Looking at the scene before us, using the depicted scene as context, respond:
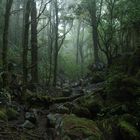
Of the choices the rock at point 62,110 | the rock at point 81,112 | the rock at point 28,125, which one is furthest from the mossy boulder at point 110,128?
the rock at point 28,125

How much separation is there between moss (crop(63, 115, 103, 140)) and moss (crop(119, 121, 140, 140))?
23.0 inches

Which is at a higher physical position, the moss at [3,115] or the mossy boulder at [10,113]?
the moss at [3,115]

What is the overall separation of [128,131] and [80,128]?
1.17m

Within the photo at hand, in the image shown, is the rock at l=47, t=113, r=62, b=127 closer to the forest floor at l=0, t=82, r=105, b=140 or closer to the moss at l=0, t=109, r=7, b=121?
the forest floor at l=0, t=82, r=105, b=140

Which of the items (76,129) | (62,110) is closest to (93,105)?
(62,110)

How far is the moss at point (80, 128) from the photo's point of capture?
657 centimetres

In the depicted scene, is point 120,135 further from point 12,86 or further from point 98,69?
point 98,69

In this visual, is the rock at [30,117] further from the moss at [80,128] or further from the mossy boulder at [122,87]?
the mossy boulder at [122,87]

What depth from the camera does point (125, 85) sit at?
9.39 metres

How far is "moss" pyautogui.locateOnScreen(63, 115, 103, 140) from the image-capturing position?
21.6 ft

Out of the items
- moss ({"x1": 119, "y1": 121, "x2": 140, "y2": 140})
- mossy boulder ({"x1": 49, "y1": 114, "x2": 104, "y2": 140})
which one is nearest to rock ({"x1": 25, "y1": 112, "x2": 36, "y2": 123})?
mossy boulder ({"x1": 49, "y1": 114, "x2": 104, "y2": 140})

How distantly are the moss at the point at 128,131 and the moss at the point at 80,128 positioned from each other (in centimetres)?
58

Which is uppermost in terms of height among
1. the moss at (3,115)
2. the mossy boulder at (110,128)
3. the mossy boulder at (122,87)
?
the mossy boulder at (122,87)

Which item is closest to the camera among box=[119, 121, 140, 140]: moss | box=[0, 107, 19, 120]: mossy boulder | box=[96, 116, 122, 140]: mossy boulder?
box=[119, 121, 140, 140]: moss
